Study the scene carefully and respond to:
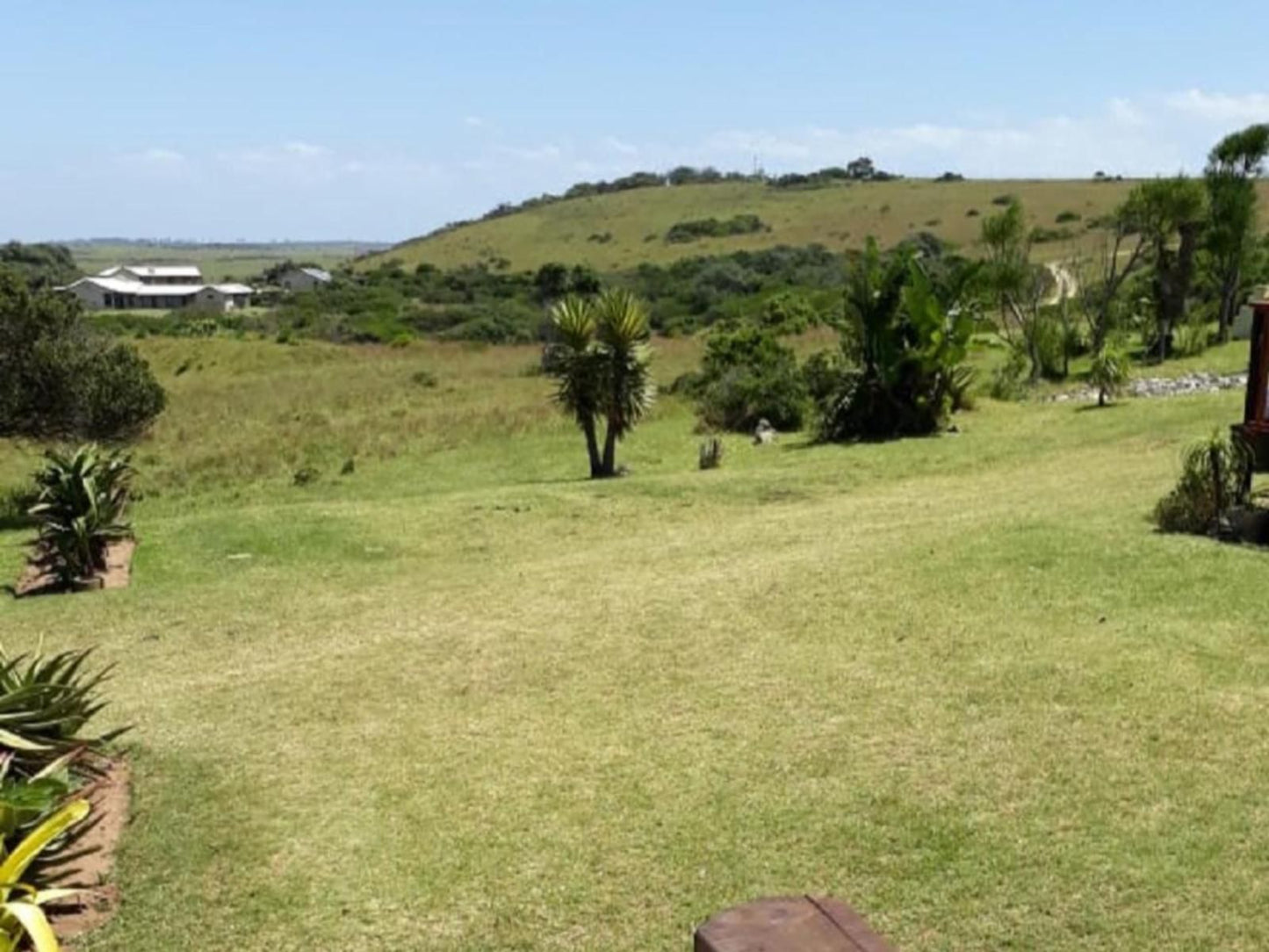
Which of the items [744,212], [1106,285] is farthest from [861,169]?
[1106,285]

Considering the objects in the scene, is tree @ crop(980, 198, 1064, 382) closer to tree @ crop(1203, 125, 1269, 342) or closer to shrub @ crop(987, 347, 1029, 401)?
shrub @ crop(987, 347, 1029, 401)

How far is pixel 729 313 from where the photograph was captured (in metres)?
53.8

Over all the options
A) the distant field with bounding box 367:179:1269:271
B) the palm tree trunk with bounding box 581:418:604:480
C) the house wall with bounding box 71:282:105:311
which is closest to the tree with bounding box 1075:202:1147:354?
the palm tree trunk with bounding box 581:418:604:480

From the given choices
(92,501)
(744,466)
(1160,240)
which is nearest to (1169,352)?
(1160,240)

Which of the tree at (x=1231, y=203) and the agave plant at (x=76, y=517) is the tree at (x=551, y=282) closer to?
the tree at (x=1231, y=203)

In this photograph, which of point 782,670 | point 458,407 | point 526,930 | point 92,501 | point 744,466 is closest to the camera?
point 526,930

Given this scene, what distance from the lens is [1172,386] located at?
2261 centimetres

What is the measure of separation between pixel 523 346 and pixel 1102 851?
44773 millimetres

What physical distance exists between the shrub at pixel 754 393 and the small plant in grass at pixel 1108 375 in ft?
17.2

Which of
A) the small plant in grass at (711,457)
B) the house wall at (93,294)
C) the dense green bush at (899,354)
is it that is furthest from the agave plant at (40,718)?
the house wall at (93,294)

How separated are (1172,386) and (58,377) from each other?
1827 centimetres

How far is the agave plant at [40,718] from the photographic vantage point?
6102mm

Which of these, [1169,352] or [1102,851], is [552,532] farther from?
[1169,352]

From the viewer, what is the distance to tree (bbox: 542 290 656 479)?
1856 cm
